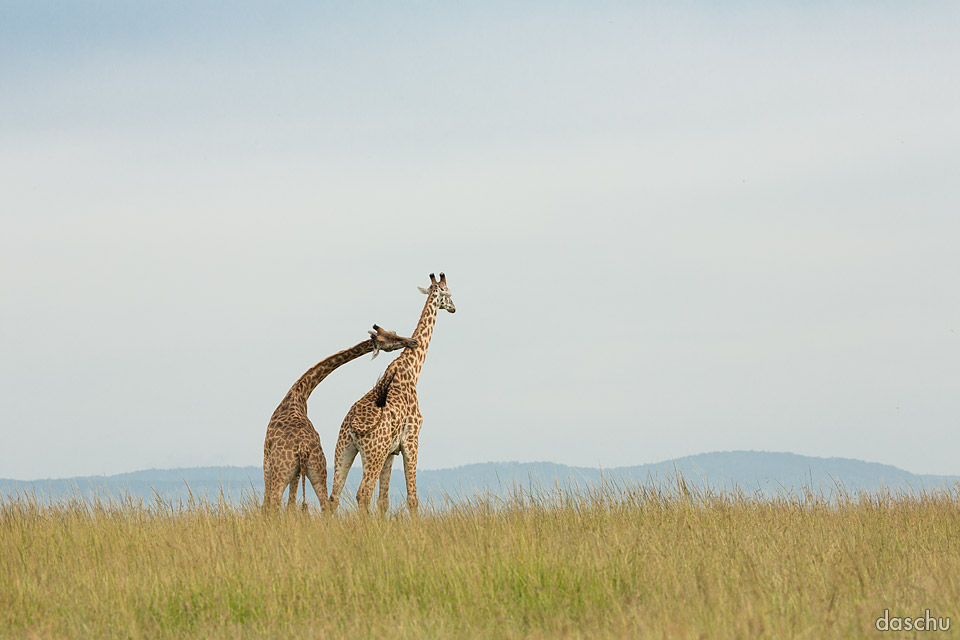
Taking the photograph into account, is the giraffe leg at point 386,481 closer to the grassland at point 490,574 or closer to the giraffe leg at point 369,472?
the giraffe leg at point 369,472

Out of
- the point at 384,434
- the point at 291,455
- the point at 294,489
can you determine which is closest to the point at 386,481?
the point at 384,434

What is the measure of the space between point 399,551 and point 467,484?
262 cm

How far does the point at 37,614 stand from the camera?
7504mm

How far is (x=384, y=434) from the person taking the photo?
11.2 metres

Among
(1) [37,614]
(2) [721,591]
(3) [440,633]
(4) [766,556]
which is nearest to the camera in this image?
(3) [440,633]

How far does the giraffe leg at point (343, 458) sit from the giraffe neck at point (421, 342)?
115cm

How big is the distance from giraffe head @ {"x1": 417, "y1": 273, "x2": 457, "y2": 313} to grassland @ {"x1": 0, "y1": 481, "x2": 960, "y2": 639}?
10.2ft

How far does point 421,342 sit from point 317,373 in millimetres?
1367

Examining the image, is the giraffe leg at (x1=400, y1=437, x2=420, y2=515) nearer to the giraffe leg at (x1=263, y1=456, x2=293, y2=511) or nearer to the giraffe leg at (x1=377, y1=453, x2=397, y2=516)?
the giraffe leg at (x1=377, y1=453, x2=397, y2=516)

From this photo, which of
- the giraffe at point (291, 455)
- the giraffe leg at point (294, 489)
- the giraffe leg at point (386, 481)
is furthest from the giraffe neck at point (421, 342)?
the giraffe leg at point (294, 489)

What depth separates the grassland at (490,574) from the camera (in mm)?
6668

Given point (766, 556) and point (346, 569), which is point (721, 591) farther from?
point (346, 569)

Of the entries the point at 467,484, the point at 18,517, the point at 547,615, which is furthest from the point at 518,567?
the point at 18,517

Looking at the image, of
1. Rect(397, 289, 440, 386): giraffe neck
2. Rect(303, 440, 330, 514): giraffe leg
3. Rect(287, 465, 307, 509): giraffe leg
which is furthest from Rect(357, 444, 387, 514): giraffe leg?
Rect(397, 289, 440, 386): giraffe neck
